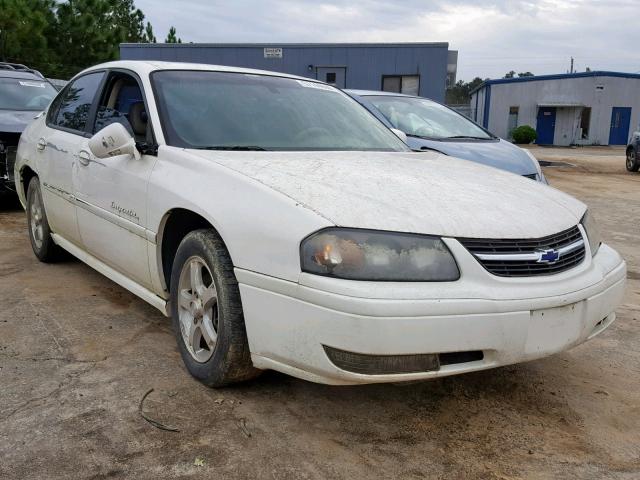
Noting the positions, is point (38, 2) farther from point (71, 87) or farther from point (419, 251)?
point (419, 251)

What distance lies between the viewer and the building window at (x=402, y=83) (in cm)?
2138

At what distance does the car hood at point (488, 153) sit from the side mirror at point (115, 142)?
142 inches

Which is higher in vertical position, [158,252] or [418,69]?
[418,69]

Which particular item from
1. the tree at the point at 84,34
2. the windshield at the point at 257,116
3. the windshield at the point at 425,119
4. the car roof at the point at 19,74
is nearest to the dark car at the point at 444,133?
the windshield at the point at 425,119

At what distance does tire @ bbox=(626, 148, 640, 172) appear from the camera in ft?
57.4

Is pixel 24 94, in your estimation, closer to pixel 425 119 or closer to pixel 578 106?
pixel 425 119

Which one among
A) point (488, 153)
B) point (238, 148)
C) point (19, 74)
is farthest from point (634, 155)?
point (238, 148)

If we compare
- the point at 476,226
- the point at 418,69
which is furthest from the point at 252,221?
the point at 418,69

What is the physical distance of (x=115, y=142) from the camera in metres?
3.28

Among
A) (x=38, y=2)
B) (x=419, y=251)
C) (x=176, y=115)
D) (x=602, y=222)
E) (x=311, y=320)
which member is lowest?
(x=602, y=222)

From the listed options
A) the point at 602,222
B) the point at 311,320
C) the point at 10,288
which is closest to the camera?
the point at 311,320

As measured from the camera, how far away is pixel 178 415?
2678 millimetres

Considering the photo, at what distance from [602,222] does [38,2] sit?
3062 cm

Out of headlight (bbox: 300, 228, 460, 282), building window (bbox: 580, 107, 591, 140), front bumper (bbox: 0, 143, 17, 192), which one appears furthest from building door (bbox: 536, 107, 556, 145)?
headlight (bbox: 300, 228, 460, 282)
